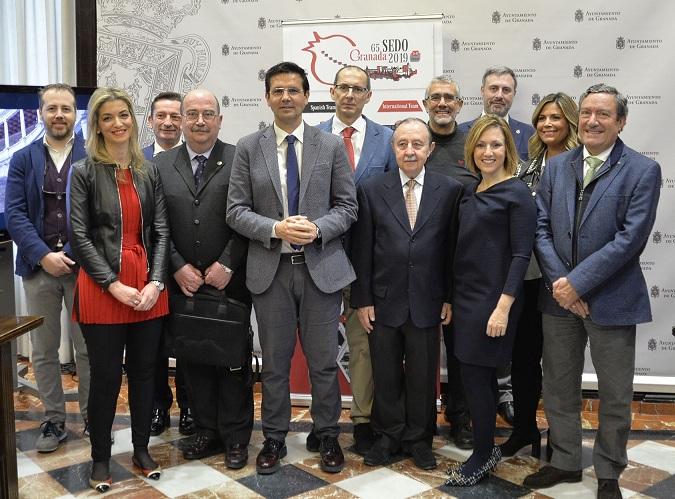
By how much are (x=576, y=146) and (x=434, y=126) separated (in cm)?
78

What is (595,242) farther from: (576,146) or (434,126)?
(434,126)

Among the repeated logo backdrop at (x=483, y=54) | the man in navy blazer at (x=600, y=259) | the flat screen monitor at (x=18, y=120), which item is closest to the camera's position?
the man in navy blazer at (x=600, y=259)

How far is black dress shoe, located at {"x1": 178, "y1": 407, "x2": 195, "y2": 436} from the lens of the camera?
12.1ft

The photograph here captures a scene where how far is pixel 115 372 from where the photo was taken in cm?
296

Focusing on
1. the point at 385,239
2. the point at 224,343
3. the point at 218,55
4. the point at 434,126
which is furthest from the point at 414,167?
the point at 218,55

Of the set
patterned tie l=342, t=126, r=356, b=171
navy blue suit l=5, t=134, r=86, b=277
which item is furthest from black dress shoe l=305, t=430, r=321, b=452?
navy blue suit l=5, t=134, r=86, b=277

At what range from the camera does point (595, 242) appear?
9.08 feet

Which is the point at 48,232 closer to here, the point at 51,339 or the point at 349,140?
the point at 51,339

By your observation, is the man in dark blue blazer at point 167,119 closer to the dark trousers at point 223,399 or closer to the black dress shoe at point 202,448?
the dark trousers at point 223,399

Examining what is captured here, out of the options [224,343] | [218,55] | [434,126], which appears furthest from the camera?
[218,55]

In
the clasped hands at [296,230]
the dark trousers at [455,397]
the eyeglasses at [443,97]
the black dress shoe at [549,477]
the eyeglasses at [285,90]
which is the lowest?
the black dress shoe at [549,477]

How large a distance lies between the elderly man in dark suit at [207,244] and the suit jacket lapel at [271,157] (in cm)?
23

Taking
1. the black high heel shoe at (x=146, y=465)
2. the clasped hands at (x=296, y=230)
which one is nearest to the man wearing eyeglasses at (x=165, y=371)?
the black high heel shoe at (x=146, y=465)

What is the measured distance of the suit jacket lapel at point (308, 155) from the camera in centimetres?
309
